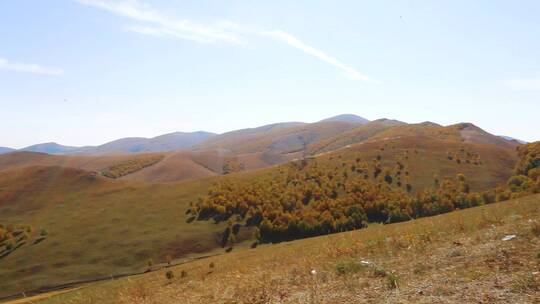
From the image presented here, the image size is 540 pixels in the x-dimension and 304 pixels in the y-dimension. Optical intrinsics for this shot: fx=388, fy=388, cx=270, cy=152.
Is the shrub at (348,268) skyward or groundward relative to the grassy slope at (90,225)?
skyward

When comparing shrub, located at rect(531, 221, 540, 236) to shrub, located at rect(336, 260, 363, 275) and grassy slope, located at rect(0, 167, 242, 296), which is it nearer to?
shrub, located at rect(336, 260, 363, 275)

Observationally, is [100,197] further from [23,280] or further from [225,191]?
[23,280]

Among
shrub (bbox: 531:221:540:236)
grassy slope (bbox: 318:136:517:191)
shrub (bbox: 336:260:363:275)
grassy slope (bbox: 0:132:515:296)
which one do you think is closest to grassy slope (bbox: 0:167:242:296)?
grassy slope (bbox: 0:132:515:296)

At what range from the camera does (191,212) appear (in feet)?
252

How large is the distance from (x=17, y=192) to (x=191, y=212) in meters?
48.6

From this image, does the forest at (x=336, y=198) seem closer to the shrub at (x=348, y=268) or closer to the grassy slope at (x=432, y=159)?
the grassy slope at (x=432, y=159)

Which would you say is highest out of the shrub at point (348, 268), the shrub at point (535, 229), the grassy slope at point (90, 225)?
the shrub at point (535, 229)

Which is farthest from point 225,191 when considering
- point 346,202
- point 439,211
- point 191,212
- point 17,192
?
point 17,192

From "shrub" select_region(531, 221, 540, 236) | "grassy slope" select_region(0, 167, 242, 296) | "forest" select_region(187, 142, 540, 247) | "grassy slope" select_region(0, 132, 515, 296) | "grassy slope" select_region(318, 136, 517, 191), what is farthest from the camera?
"grassy slope" select_region(318, 136, 517, 191)

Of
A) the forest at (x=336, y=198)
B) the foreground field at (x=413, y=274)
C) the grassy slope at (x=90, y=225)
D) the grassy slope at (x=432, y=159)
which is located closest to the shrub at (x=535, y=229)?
the foreground field at (x=413, y=274)

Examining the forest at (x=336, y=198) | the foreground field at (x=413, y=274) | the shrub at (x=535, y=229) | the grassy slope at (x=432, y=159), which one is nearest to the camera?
the foreground field at (x=413, y=274)

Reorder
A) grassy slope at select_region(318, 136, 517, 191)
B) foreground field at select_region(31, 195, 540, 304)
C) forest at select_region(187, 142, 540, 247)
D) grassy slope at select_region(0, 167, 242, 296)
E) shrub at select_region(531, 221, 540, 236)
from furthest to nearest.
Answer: grassy slope at select_region(318, 136, 517, 191)
forest at select_region(187, 142, 540, 247)
grassy slope at select_region(0, 167, 242, 296)
shrub at select_region(531, 221, 540, 236)
foreground field at select_region(31, 195, 540, 304)

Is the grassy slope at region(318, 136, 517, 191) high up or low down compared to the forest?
up

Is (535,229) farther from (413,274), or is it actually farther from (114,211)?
(114,211)
